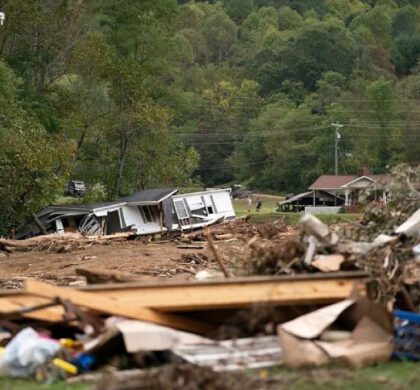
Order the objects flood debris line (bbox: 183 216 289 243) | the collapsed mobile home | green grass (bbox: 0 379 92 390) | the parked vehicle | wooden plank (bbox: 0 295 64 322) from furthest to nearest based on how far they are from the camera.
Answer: the parked vehicle, the collapsed mobile home, flood debris line (bbox: 183 216 289 243), wooden plank (bbox: 0 295 64 322), green grass (bbox: 0 379 92 390)

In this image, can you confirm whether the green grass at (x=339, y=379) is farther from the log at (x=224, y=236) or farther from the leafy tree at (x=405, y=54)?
the leafy tree at (x=405, y=54)

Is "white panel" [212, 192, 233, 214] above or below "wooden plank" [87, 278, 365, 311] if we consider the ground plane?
below

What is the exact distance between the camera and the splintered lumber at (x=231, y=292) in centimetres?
812

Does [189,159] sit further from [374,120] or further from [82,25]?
[374,120]

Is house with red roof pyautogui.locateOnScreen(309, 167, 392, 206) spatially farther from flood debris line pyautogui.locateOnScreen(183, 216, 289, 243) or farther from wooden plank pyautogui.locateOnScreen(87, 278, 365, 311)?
wooden plank pyautogui.locateOnScreen(87, 278, 365, 311)

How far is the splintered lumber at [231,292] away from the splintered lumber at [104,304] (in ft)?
0.20

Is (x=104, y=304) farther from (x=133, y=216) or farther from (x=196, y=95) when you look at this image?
(x=196, y=95)

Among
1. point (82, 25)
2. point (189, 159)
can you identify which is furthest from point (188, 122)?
point (82, 25)

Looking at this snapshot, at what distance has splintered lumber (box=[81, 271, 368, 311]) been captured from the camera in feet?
26.7

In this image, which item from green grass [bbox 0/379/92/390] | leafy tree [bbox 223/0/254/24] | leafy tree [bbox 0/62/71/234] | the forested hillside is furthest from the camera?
leafy tree [bbox 223/0/254/24]

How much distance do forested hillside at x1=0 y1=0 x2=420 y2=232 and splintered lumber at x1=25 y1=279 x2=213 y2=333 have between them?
27.5 metres

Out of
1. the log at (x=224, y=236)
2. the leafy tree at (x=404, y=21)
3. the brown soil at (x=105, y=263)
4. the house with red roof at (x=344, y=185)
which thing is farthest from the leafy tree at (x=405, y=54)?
the brown soil at (x=105, y=263)

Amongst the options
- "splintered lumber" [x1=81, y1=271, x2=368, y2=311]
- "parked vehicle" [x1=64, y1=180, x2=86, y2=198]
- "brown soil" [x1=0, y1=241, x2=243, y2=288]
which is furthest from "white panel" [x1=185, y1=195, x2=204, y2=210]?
"splintered lumber" [x1=81, y1=271, x2=368, y2=311]

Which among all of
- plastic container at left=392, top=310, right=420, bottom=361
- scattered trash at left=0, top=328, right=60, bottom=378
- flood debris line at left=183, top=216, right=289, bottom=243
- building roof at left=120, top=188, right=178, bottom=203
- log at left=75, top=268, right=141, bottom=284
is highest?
log at left=75, top=268, right=141, bottom=284
